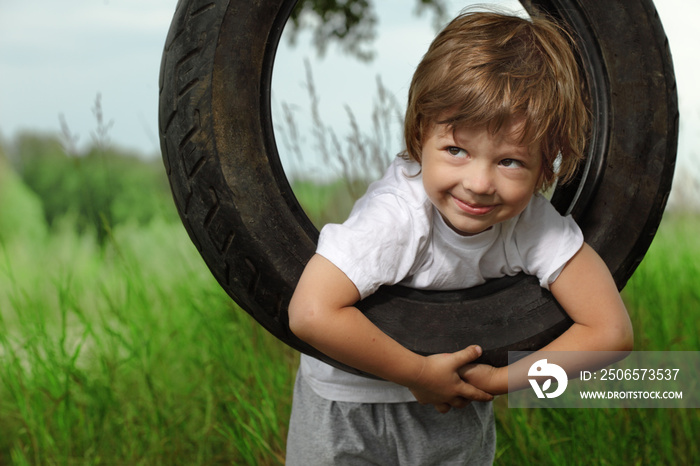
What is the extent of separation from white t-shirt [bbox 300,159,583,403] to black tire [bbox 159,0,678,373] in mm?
61

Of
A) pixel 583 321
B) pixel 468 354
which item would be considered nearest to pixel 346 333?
pixel 468 354

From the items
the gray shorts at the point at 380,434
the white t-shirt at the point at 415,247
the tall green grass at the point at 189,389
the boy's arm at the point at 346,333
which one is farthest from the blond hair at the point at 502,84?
the tall green grass at the point at 189,389

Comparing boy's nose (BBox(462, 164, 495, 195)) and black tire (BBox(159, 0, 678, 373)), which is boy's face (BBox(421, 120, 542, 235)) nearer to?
boy's nose (BBox(462, 164, 495, 195))

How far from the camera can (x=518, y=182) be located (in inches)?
48.3

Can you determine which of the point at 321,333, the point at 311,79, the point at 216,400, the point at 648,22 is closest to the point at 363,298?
the point at 321,333

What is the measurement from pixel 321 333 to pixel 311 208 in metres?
1.57

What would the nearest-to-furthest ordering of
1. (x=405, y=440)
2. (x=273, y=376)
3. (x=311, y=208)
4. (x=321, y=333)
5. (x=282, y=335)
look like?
1. (x=321, y=333)
2. (x=282, y=335)
3. (x=405, y=440)
4. (x=273, y=376)
5. (x=311, y=208)

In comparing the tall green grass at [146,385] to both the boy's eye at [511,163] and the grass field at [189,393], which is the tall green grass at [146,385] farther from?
the boy's eye at [511,163]

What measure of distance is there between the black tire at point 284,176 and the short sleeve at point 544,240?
0.06 meters

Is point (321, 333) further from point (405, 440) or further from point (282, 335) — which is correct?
point (405, 440)

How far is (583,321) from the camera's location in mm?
1354

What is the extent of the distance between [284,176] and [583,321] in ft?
2.38

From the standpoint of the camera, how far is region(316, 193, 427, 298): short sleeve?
1.21m

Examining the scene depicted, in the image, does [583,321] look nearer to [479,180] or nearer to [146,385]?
[479,180]
